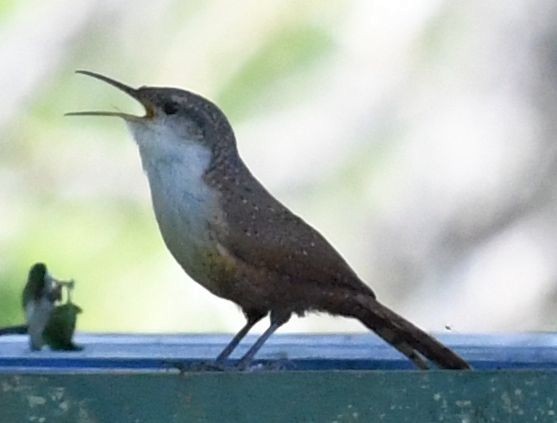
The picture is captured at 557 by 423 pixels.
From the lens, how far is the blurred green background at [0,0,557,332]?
7.91m

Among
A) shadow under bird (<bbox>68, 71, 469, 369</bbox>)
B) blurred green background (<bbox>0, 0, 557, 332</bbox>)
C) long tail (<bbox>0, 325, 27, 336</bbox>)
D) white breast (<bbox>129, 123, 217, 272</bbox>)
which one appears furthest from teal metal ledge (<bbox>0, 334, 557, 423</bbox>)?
blurred green background (<bbox>0, 0, 557, 332</bbox>)

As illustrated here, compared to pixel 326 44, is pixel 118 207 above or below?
below

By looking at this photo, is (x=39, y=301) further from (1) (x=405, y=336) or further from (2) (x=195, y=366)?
(1) (x=405, y=336)

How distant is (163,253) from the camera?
7.91 m

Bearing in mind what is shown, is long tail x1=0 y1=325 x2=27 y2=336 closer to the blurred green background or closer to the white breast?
the white breast

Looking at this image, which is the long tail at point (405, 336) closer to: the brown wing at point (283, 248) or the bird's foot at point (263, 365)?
the brown wing at point (283, 248)

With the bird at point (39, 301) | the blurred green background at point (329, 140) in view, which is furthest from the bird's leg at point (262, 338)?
the blurred green background at point (329, 140)

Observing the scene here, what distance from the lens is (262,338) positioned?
486cm

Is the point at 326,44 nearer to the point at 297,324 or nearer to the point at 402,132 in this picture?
the point at 402,132

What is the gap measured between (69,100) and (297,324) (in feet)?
3.78

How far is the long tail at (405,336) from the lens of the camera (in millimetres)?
4574

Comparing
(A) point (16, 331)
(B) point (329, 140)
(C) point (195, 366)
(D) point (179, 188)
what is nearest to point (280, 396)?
(C) point (195, 366)

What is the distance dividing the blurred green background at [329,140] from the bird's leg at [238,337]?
2675mm

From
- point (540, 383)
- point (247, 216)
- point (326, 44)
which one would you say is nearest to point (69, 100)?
point (326, 44)
